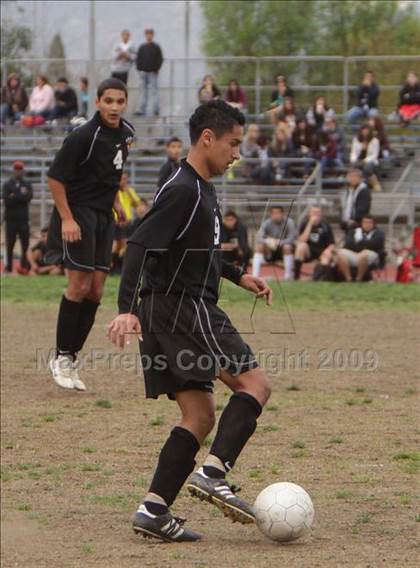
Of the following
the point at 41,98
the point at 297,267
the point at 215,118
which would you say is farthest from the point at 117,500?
the point at 41,98

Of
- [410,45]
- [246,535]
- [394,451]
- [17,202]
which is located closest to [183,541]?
[246,535]

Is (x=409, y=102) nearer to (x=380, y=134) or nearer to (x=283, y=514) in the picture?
(x=380, y=134)

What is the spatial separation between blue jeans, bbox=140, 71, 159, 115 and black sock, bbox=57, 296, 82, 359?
705 inches

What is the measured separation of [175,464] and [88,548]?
0.58 m

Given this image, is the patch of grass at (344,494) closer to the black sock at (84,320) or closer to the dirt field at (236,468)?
the dirt field at (236,468)

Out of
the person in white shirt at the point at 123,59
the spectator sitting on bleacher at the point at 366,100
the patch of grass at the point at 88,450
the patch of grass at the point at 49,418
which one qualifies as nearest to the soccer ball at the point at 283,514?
the patch of grass at the point at 88,450

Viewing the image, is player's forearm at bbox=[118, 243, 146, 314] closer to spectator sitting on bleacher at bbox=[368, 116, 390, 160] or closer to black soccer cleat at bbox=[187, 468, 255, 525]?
black soccer cleat at bbox=[187, 468, 255, 525]

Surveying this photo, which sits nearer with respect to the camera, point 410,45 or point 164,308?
point 164,308

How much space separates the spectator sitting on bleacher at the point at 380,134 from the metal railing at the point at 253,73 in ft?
8.80

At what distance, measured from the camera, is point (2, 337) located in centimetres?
1348

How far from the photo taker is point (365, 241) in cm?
2066

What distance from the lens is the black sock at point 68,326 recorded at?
988cm

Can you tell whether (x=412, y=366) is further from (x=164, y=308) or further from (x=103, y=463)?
(x=164, y=308)

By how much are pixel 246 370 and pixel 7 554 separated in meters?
1.41
